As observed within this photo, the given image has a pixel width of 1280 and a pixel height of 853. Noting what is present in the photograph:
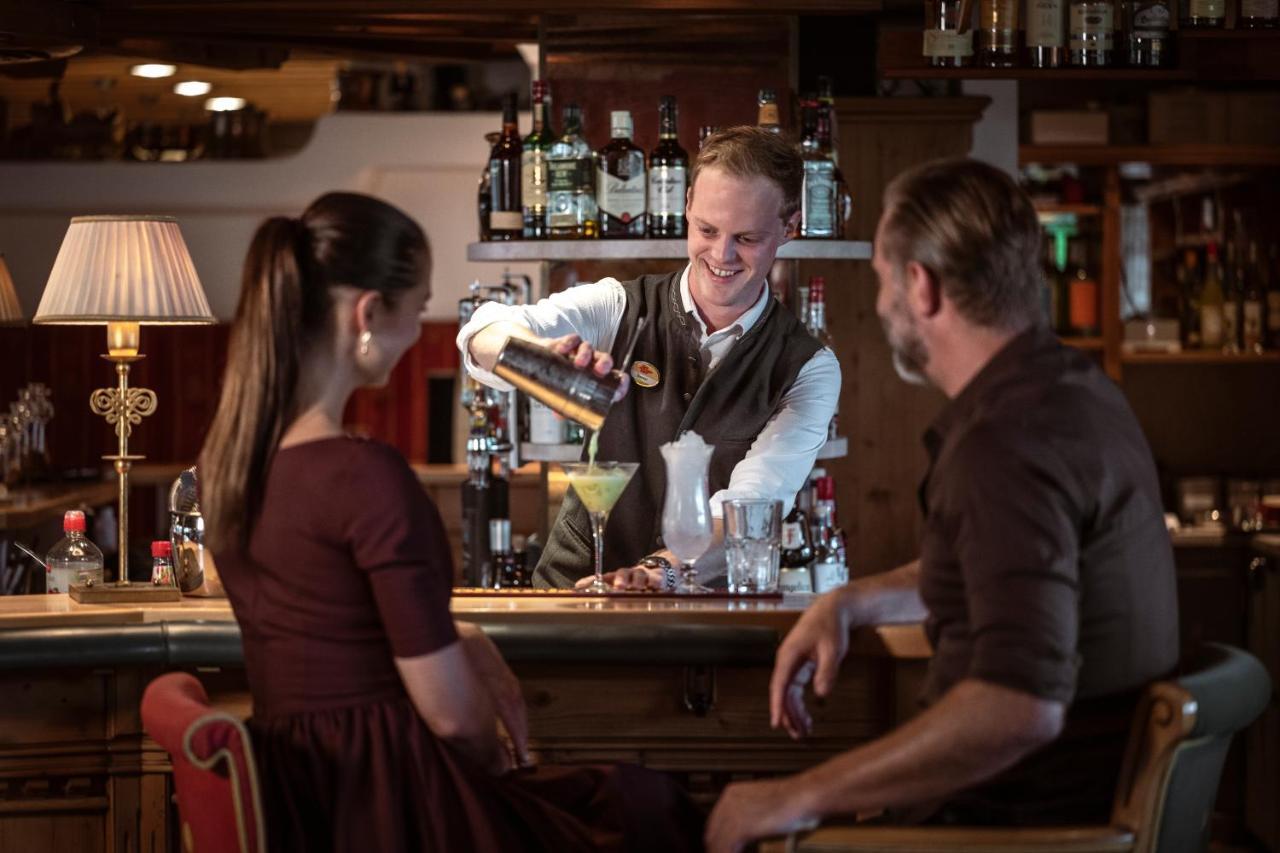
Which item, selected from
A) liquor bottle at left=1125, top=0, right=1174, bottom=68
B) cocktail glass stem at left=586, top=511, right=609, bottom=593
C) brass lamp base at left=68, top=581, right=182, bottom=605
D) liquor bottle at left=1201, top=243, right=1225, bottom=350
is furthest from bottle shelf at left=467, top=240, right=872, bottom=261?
liquor bottle at left=1201, top=243, right=1225, bottom=350

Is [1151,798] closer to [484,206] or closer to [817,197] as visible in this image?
[817,197]

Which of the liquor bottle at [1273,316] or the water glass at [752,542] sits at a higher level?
the liquor bottle at [1273,316]

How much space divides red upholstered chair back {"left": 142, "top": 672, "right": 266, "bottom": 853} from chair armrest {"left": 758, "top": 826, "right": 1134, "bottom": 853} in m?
0.55

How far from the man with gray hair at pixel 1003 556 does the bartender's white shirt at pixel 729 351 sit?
0.94m

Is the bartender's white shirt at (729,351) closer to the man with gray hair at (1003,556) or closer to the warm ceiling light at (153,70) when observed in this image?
the man with gray hair at (1003,556)

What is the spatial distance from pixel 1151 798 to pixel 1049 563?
295 mm

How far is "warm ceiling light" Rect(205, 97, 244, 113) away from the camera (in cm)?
787

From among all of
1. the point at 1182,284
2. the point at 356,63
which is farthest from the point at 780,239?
the point at 356,63

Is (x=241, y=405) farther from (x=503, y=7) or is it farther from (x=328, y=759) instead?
(x=503, y=7)

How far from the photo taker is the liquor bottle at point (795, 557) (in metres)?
3.52

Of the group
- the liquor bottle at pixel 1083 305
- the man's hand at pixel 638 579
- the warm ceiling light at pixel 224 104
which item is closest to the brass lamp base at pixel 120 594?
the man's hand at pixel 638 579

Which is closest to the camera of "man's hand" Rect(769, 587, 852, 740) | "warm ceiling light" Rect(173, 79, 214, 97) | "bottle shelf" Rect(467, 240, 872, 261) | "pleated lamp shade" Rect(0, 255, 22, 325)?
"man's hand" Rect(769, 587, 852, 740)

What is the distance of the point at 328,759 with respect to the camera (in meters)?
1.80

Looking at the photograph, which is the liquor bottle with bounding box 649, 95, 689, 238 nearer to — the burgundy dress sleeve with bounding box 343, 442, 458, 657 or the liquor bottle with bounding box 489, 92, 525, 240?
the liquor bottle with bounding box 489, 92, 525, 240
